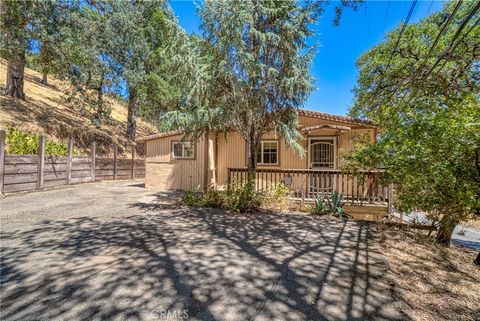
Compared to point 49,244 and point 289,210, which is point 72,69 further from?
point 289,210

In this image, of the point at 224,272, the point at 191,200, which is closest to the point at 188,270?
the point at 224,272

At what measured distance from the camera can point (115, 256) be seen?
3.61 meters

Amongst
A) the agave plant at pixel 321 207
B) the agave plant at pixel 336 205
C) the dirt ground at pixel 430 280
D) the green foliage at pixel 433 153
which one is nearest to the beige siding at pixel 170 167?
the agave plant at pixel 321 207

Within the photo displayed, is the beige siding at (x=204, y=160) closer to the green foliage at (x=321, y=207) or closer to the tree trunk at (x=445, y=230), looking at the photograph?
the green foliage at (x=321, y=207)

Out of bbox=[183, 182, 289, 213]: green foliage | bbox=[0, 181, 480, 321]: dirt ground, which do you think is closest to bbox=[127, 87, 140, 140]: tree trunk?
bbox=[183, 182, 289, 213]: green foliage

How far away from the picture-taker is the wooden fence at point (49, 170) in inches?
311

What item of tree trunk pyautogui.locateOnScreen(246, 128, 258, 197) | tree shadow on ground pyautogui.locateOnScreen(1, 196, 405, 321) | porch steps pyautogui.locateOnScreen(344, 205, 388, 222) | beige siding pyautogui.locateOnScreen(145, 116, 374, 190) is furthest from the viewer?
beige siding pyautogui.locateOnScreen(145, 116, 374, 190)

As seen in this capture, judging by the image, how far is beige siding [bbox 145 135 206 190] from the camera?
11.2 m

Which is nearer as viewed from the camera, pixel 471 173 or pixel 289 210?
pixel 471 173

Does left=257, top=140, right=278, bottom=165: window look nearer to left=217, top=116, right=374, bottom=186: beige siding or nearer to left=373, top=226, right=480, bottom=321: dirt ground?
left=217, top=116, right=374, bottom=186: beige siding

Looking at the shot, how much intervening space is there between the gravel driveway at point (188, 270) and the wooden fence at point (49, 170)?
2.90 metres

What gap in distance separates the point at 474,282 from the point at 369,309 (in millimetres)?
2043

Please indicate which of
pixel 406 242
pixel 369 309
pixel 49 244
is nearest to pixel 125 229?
pixel 49 244

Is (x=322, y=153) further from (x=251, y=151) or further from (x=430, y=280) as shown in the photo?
(x=430, y=280)
